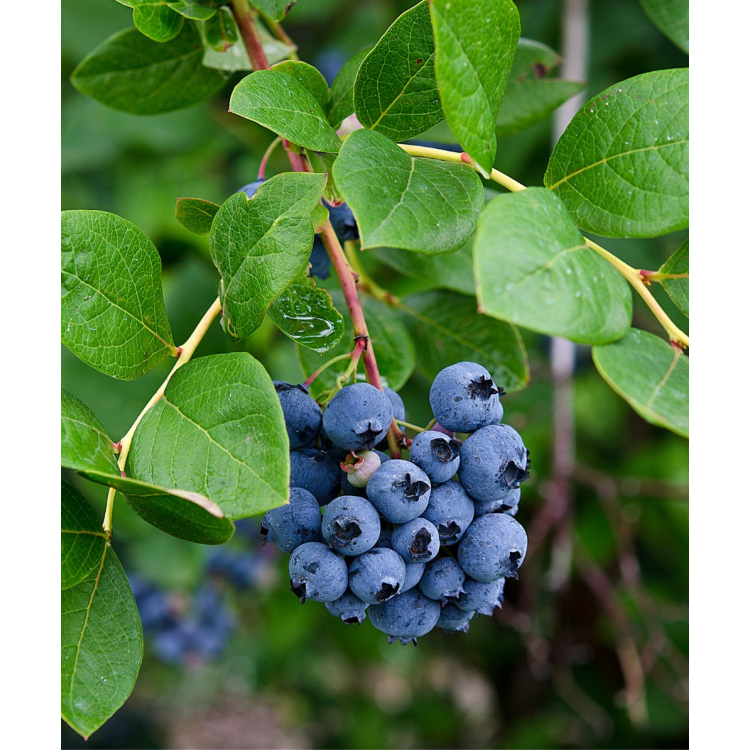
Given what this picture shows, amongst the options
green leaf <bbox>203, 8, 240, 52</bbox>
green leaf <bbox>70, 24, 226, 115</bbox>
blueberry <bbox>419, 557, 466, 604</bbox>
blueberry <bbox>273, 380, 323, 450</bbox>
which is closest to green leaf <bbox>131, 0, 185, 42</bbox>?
green leaf <bbox>203, 8, 240, 52</bbox>

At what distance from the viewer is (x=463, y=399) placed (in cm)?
69

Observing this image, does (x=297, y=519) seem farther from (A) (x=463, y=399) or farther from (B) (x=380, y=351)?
(B) (x=380, y=351)

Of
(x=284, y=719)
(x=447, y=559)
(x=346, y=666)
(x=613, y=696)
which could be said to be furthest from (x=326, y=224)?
(x=284, y=719)

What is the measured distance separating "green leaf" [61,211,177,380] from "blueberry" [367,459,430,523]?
28 centimetres

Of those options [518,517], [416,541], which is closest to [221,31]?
[416,541]

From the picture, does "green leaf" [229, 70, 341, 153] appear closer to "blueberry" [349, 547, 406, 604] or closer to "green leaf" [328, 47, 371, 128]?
"green leaf" [328, 47, 371, 128]

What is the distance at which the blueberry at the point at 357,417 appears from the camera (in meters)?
0.64

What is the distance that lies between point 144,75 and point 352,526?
2.55ft

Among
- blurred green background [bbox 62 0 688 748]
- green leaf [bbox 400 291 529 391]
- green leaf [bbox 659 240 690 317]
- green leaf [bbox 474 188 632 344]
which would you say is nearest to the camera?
green leaf [bbox 474 188 632 344]

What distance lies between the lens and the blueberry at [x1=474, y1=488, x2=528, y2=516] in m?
0.71

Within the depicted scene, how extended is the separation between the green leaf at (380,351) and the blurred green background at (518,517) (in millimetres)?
379

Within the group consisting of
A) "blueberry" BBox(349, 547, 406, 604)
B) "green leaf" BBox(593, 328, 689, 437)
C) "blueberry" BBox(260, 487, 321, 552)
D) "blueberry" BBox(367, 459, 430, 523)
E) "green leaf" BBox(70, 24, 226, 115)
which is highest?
"green leaf" BBox(70, 24, 226, 115)

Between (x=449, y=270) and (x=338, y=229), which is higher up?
(x=338, y=229)

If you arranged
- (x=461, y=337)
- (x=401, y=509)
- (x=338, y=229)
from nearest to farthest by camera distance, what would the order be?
(x=401, y=509)
(x=338, y=229)
(x=461, y=337)
